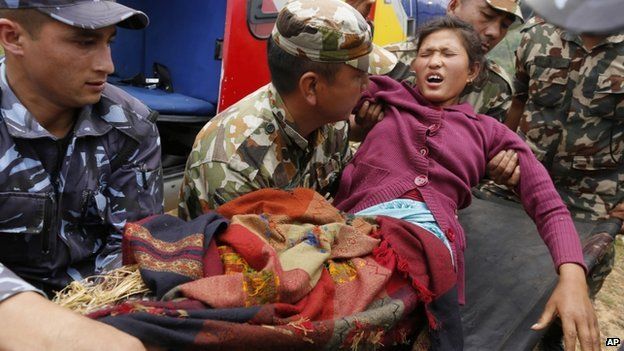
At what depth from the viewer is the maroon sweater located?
77.5 inches

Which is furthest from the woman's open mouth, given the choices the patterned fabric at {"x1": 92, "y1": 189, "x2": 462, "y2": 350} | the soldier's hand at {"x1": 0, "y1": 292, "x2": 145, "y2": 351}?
the soldier's hand at {"x1": 0, "y1": 292, "x2": 145, "y2": 351}

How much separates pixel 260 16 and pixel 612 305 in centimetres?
317

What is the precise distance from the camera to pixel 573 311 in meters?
1.76

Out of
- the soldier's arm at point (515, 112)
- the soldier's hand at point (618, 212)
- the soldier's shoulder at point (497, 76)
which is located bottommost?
the soldier's hand at point (618, 212)

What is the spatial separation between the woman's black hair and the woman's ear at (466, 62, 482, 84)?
11 millimetres

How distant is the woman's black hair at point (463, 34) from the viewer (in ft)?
8.16

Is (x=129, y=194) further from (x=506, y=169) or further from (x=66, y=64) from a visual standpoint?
(x=506, y=169)

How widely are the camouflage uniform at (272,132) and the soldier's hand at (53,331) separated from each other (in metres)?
0.88

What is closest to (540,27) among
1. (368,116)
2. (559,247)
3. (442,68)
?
(442,68)

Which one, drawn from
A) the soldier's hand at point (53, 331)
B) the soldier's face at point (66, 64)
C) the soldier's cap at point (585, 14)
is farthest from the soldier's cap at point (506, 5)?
the soldier's hand at point (53, 331)

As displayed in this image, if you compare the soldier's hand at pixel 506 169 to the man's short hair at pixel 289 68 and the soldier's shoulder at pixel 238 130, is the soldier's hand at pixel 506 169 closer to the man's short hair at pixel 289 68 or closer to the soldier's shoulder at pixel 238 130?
the man's short hair at pixel 289 68

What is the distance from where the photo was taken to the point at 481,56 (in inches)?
102

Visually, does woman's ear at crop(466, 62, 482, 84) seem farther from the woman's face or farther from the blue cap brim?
the blue cap brim

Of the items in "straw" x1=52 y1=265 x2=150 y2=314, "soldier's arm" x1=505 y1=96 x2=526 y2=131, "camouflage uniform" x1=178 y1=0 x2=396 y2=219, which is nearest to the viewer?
"straw" x1=52 y1=265 x2=150 y2=314
